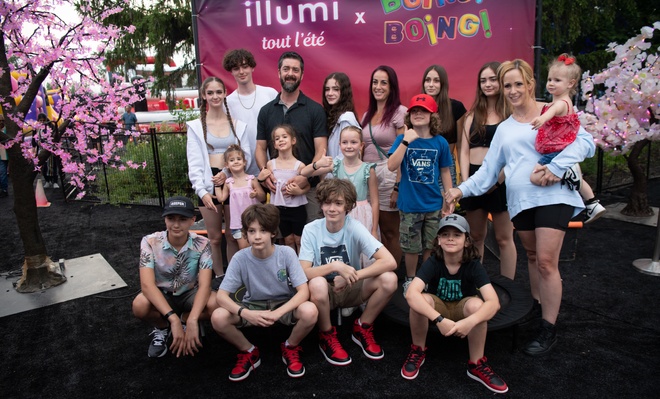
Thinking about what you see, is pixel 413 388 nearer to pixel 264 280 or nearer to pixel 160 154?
pixel 264 280

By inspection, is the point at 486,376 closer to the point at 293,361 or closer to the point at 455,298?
the point at 455,298

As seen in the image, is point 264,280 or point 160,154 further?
point 160,154

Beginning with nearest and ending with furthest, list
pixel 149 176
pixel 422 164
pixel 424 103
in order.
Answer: pixel 424 103 → pixel 422 164 → pixel 149 176

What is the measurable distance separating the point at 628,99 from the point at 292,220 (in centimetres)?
338

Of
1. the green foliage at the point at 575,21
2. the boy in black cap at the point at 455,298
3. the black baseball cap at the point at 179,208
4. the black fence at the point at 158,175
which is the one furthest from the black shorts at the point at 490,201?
the black fence at the point at 158,175

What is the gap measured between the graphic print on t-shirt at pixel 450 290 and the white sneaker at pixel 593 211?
41.8 inches

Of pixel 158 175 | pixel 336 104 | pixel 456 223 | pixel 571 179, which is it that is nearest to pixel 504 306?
pixel 456 223

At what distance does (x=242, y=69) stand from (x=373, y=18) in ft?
6.08

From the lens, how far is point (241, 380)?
2.69 metres

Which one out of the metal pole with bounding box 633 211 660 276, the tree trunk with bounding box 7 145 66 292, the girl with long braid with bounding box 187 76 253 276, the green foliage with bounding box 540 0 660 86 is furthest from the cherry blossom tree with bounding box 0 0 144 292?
the green foliage with bounding box 540 0 660 86

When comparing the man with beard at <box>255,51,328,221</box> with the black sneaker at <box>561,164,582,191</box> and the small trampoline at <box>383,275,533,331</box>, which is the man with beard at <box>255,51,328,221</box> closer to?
the small trampoline at <box>383,275,533,331</box>

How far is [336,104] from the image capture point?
372cm

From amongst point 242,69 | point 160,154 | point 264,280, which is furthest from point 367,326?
point 160,154

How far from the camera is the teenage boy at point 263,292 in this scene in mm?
2654
